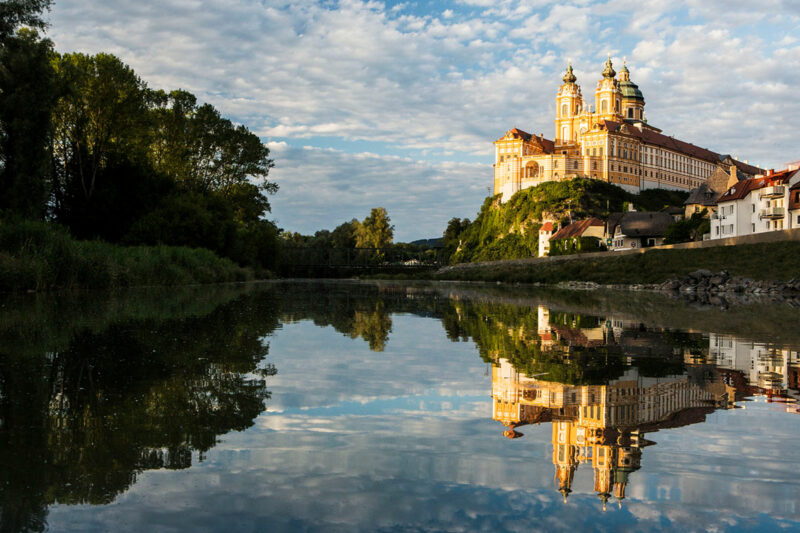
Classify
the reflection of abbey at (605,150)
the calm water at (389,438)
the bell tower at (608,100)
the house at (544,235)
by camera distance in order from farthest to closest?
the bell tower at (608,100)
the reflection of abbey at (605,150)
the house at (544,235)
the calm water at (389,438)

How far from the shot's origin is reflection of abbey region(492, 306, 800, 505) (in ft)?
11.6

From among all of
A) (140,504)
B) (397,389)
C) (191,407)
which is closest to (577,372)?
(397,389)

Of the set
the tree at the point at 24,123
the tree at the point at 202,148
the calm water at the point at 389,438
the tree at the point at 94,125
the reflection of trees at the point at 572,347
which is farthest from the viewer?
the tree at the point at 202,148

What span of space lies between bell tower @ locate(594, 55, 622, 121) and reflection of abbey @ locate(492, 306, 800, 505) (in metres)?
137

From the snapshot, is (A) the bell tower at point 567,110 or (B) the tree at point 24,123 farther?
(A) the bell tower at point 567,110

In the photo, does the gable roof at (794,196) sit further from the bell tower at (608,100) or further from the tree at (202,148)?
the bell tower at (608,100)

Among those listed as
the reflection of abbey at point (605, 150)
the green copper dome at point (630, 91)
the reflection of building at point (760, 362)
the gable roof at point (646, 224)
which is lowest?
the reflection of building at point (760, 362)

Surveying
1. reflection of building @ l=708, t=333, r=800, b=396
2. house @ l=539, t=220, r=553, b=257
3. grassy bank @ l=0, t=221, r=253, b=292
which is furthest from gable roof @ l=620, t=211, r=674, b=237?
reflection of building @ l=708, t=333, r=800, b=396

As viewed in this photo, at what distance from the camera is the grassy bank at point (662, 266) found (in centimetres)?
3822

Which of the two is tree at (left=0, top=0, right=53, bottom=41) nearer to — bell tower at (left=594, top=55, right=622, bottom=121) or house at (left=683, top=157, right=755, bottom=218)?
house at (left=683, top=157, right=755, bottom=218)

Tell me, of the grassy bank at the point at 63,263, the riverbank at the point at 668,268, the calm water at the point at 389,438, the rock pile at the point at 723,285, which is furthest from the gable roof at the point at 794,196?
the calm water at the point at 389,438

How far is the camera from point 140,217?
39.7 meters

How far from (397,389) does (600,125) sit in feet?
421

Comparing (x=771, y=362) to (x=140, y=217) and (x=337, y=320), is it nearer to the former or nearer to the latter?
(x=337, y=320)
